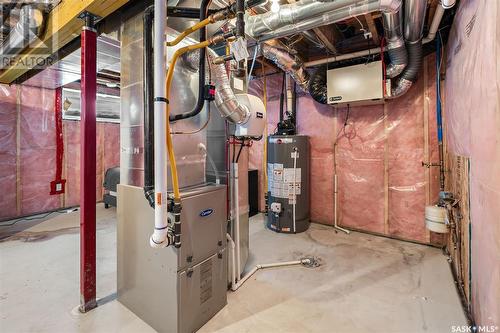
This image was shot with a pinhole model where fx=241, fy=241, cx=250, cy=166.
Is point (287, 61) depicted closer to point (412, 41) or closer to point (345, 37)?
point (345, 37)

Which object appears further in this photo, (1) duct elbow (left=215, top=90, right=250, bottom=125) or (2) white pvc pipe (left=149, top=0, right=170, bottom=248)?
(1) duct elbow (left=215, top=90, right=250, bottom=125)

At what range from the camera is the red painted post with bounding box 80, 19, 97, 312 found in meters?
1.83

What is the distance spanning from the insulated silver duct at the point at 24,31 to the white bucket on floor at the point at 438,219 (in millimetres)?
4197

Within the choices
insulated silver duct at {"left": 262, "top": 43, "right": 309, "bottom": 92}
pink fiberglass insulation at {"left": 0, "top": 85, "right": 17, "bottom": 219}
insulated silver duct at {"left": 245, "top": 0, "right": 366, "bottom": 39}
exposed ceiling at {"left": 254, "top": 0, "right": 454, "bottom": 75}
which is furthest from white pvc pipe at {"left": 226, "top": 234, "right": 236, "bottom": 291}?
pink fiberglass insulation at {"left": 0, "top": 85, "right": 17, "bottom": 219}

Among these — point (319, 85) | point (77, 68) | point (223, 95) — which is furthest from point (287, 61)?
point (77, 68)

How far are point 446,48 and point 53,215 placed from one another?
6.31m

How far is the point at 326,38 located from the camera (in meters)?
2.82

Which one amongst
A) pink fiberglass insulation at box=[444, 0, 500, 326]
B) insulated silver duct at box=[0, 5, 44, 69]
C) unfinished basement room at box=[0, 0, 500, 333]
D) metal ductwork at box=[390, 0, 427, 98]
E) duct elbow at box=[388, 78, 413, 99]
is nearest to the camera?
pink fiberglass insulation at box=[444, 0, 500, 326]

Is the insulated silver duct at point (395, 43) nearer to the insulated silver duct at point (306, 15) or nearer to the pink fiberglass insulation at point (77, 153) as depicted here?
the insulated silver duct at point (306, 15)

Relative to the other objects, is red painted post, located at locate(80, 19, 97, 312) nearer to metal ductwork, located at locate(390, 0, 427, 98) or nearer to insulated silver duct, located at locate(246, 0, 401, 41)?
insulated silver duct, located at locate(246, 0, 401, 41)

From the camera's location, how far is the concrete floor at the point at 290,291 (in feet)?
5.57

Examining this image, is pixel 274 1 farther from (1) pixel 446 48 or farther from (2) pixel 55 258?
(2) pixel 55 258

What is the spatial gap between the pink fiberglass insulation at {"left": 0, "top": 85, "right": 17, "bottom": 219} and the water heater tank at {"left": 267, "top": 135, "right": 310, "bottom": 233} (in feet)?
14.2

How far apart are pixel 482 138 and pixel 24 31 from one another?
A: 3582 mm
